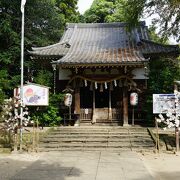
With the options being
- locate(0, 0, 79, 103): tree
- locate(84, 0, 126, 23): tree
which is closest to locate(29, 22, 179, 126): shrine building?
locate(0, 0, 79, 103): tree

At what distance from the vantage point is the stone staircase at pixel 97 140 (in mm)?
14398

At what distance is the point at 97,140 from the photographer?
50.3ft

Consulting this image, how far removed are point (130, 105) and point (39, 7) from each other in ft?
39.9

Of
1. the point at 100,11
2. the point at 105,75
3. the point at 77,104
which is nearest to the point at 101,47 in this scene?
the point at 105,75

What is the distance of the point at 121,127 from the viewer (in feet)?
60.0

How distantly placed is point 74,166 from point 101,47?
12428mm

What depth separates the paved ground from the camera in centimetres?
917

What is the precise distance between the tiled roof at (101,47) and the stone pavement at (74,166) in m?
6.70

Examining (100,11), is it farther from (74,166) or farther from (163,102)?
(74,166)

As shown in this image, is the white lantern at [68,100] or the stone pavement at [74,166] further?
the white lantern at [68,100]

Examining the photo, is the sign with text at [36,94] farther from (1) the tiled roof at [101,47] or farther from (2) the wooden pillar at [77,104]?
(2) the wooden pillar at [77,104]

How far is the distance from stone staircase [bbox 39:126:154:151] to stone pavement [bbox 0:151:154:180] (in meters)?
0.99

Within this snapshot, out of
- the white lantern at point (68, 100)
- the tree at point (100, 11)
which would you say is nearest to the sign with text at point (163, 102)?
the white lantern at point (68, 100)

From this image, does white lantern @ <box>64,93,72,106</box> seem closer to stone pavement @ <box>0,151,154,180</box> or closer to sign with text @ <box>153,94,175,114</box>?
sign with text @ <box>153,94,175,114</box>
